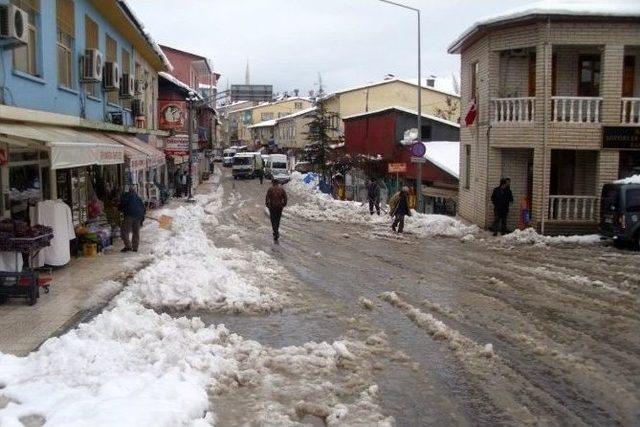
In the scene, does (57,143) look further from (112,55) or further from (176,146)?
(176,146)

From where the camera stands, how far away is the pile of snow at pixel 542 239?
64.5ft

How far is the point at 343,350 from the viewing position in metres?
8.12

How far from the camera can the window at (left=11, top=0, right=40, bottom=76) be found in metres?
12.5

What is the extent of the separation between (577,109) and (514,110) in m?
1.86

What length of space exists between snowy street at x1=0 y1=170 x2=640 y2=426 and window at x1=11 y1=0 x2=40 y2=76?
4.34m

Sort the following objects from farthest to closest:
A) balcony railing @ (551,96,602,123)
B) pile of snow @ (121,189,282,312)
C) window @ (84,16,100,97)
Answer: balcony railing @ (551,96,602,123)
window @ (84,16,100,97)
pile of snow @ (121,189,282,312)

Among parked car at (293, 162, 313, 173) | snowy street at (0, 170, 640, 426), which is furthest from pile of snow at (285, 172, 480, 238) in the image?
parked car at (293, 162, 313, 173)

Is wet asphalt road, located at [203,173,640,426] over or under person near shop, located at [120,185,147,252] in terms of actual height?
under

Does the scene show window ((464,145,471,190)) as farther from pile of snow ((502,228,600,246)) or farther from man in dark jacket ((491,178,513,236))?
pile of snow ((502,228,600,246))

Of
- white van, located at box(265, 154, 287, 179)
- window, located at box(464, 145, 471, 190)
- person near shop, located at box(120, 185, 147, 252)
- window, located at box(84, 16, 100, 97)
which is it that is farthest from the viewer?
white van, located at box(265, 154, 287, 179)

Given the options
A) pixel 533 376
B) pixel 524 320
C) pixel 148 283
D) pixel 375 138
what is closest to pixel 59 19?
pixel 148 283

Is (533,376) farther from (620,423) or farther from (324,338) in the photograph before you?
(324,338)

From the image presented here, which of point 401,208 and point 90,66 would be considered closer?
point 90,66

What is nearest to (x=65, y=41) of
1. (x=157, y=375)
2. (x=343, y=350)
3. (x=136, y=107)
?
(x=136, y=107)
